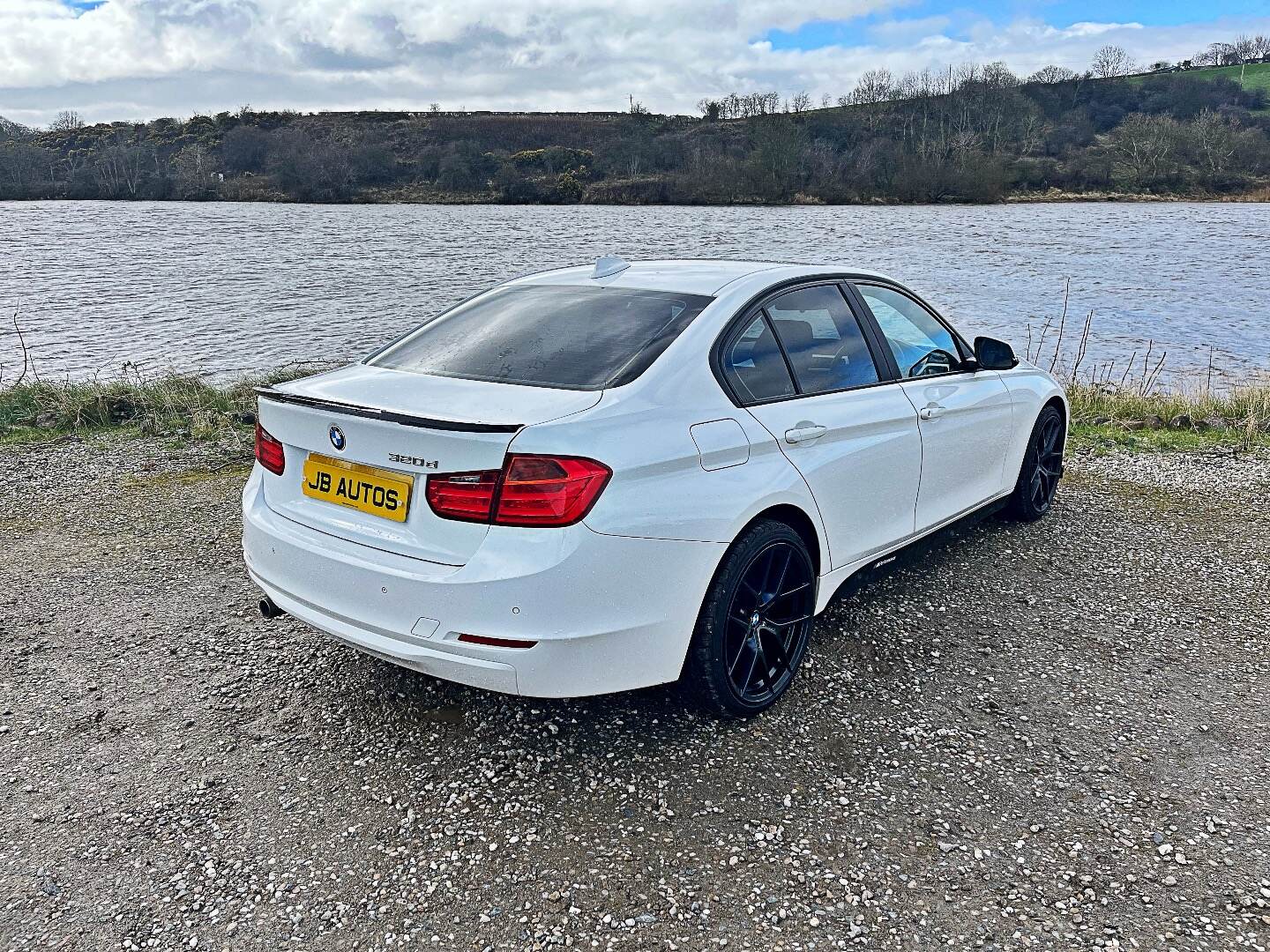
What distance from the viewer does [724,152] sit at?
7025cm

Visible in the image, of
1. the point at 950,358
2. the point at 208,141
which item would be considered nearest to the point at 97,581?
the point at 950,358

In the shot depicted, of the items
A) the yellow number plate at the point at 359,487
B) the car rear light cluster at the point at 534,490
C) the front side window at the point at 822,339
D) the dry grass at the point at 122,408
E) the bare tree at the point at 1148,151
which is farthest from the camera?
the bare tree at the point at 1148,151

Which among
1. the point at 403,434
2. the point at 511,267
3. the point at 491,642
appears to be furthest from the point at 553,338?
the point at 511,267

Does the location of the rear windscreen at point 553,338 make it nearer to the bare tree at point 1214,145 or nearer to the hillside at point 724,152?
the hillside at point 724,152

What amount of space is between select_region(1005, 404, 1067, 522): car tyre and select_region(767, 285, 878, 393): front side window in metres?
1.87

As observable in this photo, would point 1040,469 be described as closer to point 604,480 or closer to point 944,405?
point 944,405

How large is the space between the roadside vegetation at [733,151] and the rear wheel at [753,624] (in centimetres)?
6028

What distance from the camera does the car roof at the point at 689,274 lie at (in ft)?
11.9

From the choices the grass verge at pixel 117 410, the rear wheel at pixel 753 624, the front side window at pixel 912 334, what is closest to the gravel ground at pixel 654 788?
the rear wheel at pixel 753 624

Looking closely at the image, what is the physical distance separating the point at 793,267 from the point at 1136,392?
8848 mm

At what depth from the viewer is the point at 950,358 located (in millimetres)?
4578

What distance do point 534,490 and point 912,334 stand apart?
98.4 inches

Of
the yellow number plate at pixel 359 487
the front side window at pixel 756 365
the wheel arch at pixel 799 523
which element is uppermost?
the front side window at pixel 756 365

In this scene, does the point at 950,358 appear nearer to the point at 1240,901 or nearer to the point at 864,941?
the point at 1240,901
